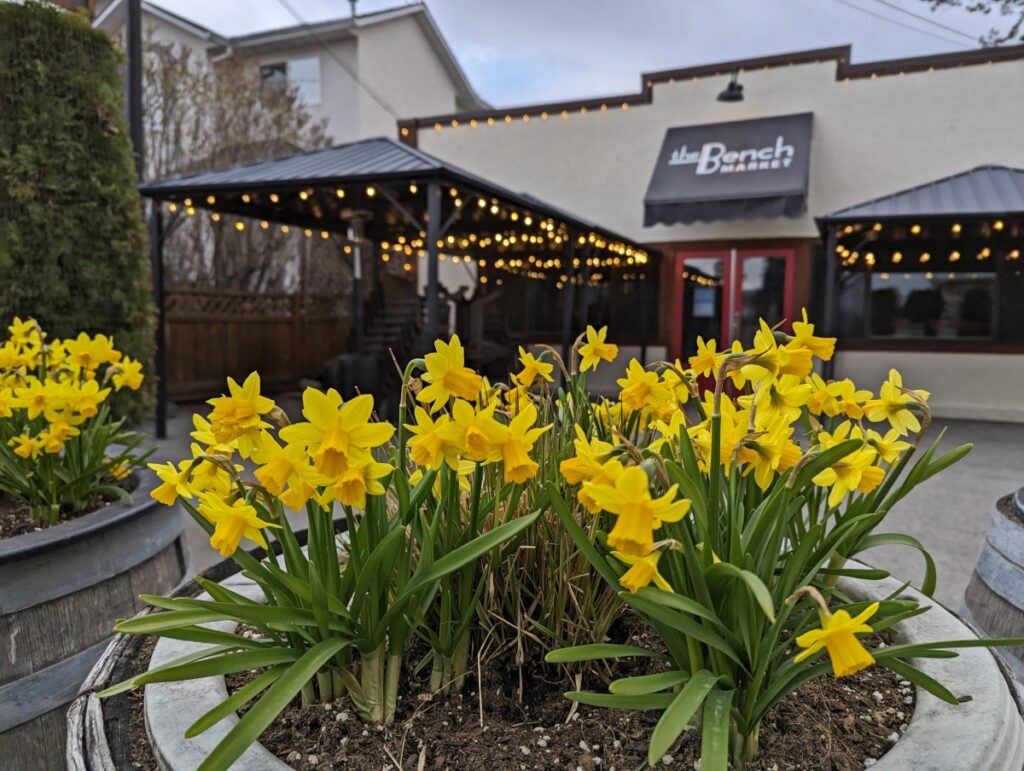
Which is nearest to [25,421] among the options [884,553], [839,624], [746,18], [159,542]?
[159,542]

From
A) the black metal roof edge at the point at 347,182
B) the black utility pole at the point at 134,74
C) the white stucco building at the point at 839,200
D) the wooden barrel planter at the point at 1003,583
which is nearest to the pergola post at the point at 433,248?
the black metal roof edge at the point at 347,182

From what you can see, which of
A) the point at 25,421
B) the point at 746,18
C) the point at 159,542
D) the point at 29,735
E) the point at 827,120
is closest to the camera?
the point at 29,735

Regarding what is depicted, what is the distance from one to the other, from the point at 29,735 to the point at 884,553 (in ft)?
11.6

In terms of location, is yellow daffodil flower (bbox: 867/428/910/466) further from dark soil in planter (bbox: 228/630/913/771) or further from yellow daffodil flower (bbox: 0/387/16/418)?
yellow daffodil flower (bbox: 0/387/16/418)

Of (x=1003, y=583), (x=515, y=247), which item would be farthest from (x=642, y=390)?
(x=515, y=247)

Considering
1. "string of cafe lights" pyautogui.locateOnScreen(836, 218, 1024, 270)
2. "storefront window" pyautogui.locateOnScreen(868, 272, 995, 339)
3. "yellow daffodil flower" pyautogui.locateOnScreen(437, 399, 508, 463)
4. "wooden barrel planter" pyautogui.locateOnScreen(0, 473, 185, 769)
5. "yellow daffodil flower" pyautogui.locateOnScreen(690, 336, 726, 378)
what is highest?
"string of cafe lights" pyautogui.locateOnScreen(836, 218, 1024, 270)

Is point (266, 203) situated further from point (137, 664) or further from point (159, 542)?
point (137, 664)

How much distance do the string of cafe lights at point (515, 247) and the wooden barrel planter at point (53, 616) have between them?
5.83m

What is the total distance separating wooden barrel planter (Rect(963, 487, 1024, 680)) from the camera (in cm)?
149

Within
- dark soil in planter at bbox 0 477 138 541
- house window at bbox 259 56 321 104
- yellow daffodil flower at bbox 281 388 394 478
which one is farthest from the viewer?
house window at bbox 259 56 321 104

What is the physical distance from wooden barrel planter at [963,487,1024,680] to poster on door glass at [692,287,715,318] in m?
7.62

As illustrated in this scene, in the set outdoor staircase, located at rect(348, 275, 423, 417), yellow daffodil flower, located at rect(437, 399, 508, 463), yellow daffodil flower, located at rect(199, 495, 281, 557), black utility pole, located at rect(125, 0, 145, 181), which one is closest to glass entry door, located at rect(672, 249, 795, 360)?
outdoor staircase, located at rect(348, 275, 423, 417)

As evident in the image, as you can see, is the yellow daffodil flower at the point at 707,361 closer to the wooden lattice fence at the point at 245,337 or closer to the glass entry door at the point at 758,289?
the wooden lattice fence at the point at 245,337

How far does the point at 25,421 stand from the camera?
1888 mm
